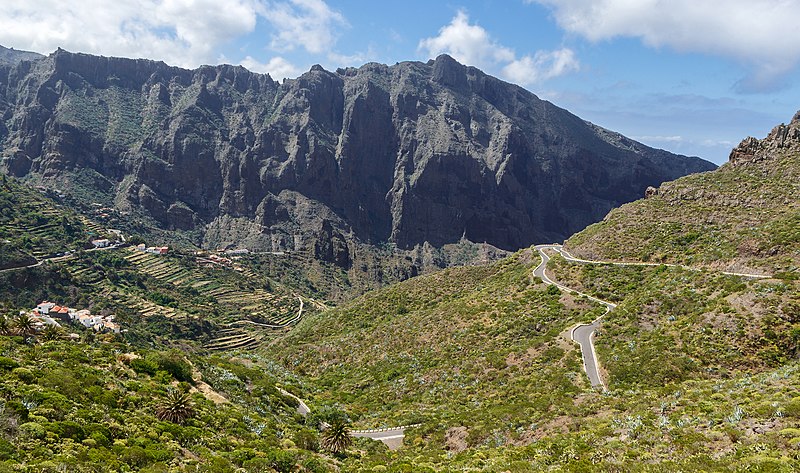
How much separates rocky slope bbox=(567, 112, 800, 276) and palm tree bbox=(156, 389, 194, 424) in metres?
51.6

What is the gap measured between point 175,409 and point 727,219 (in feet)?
219

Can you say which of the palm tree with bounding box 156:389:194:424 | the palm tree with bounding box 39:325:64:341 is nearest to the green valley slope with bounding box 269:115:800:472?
the palm tree with bounding box 156:389:194:424

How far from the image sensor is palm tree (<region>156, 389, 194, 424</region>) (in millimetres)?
23266

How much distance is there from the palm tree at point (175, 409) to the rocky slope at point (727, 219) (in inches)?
2031

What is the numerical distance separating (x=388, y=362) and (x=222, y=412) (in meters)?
28.0

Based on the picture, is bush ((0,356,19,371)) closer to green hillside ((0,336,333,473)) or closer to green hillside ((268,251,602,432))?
green hillside ((0,336,333,473))

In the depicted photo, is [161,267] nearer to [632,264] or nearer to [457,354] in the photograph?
[457,354]

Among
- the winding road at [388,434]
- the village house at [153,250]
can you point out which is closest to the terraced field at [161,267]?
the village house at [153,250]

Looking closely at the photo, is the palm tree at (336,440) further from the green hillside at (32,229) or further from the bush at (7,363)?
the green hillside at (32,229)

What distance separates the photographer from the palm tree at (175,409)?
23266 millimetres

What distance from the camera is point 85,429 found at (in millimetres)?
18734

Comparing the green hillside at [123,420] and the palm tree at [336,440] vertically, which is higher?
the green hillside at [123,420]

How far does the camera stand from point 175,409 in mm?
23453

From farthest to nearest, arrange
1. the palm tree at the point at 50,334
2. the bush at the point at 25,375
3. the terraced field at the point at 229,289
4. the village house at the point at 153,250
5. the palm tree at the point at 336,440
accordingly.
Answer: the village house at the point at 153,250 → the terraced field at the point at 229,289 → the palm tree at the point at 50,334 → the palm tree at the point at 336,440 → the bush at the point at 25,375
